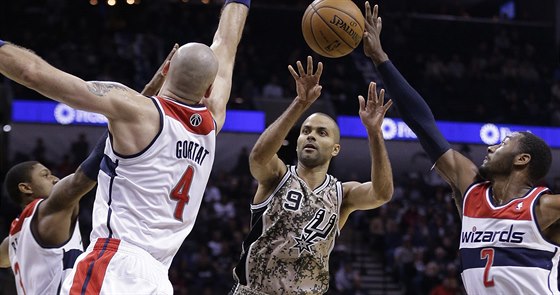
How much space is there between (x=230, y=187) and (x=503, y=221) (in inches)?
472

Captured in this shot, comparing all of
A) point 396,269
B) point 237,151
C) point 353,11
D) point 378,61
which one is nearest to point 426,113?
point 378,61

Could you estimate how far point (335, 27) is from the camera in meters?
5.54

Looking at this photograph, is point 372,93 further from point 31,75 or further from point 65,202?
point 31,75

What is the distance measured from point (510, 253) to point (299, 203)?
1668 mm

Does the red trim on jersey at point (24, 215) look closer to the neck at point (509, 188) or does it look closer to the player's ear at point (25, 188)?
the player's ear at point (25, 188)

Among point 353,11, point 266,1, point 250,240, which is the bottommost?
point 250,240

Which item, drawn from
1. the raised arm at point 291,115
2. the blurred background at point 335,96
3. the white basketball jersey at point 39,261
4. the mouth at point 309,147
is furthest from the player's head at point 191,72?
the blurred background at point 335,96

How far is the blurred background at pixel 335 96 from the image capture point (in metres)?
14.5

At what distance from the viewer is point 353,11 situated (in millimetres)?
5582

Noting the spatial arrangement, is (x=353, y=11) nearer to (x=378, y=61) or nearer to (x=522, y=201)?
(x=378, y=61)

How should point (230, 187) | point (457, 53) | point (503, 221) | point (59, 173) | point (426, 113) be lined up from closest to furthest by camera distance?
point (503, 221) < point (426, 113) < point (59, 173) < point (230, 187) < point (457, 53)

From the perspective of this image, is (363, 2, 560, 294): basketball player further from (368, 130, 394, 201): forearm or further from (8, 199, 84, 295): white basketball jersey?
(8, 199, 84, 295): white basketball jersey

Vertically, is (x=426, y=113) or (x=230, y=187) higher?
(x=230, y=187)

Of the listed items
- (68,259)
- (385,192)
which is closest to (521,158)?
(385,192)
